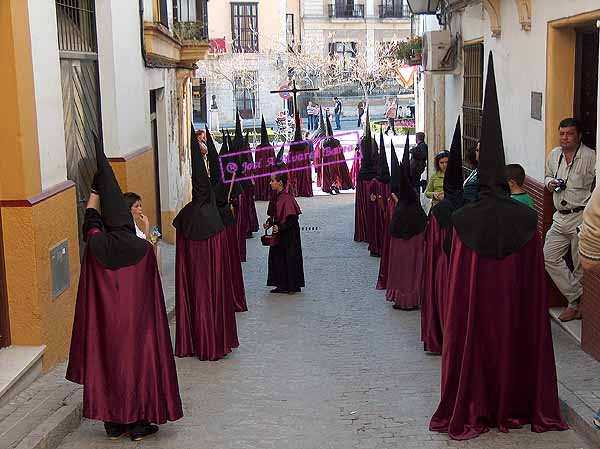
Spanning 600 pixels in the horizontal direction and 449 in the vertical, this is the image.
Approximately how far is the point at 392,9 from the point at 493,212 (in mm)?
53835

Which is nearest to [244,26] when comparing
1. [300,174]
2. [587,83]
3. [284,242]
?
[300,174]

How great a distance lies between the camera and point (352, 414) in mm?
7273

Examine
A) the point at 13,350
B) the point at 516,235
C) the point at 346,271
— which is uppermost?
the point at 516,235

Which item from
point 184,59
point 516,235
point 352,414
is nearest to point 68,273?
point 352,414

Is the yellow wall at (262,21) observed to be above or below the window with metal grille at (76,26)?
above

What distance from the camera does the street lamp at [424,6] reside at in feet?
53.3

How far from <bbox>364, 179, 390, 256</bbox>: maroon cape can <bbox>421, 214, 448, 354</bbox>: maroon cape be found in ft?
18.4

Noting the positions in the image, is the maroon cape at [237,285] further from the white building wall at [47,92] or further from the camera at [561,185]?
the camera at [561,185]

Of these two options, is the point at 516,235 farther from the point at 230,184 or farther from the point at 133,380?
the point at 230,184

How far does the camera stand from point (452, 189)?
843 centimetres

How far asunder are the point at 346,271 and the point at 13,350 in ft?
24.3

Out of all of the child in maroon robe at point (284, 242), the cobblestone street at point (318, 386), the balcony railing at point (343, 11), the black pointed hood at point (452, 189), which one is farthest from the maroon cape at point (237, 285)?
the balcony railing at point (343, 11)

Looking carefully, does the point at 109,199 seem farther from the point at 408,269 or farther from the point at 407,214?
the point at 408,269

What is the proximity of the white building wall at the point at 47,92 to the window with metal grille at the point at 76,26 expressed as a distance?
146 centimetres
